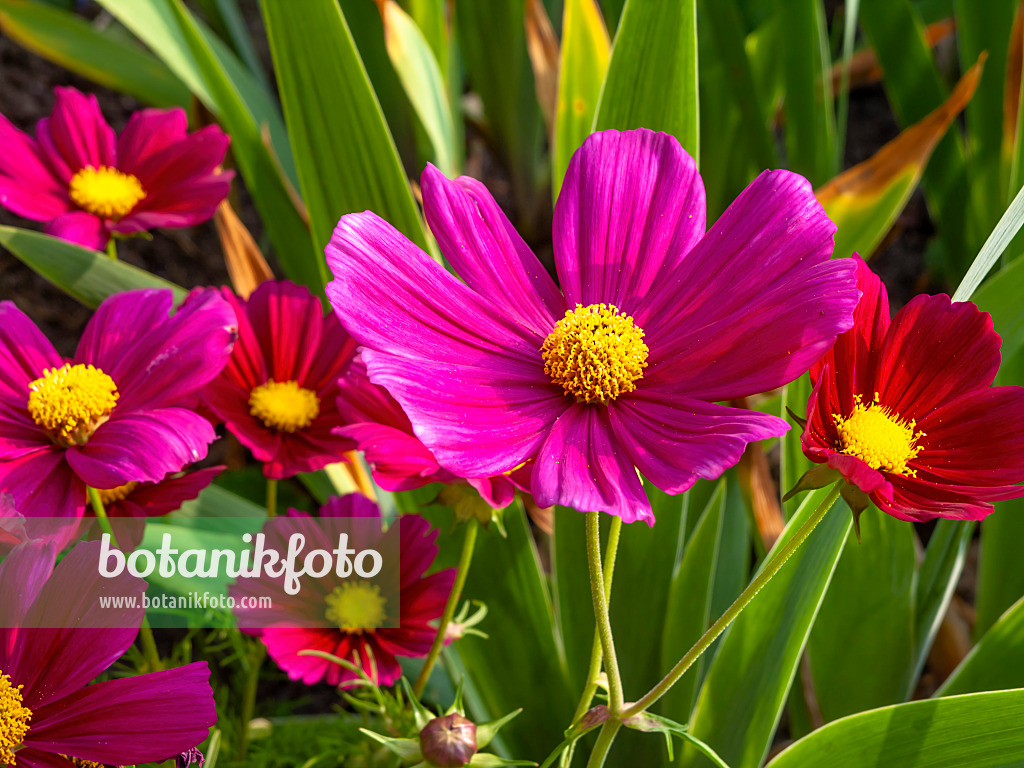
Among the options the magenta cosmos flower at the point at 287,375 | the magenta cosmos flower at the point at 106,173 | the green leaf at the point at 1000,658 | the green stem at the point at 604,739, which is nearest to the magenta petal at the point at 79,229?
the magenta cosmos flower at the point at 106,173

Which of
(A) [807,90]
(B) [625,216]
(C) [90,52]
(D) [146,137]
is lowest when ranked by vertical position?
(B) [625,216]

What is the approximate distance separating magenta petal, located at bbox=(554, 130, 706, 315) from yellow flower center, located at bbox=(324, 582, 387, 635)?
226mm

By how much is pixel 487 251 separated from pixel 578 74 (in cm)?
45

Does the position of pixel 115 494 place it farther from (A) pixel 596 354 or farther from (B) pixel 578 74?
(B) pixel 578 74

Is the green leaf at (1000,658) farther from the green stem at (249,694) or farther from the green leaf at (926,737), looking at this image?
the green stem at (249,694)

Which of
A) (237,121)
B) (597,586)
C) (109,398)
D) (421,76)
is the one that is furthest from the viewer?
(421,76)

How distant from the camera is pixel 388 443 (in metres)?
0.43

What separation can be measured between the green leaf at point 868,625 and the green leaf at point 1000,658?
0.19 feet

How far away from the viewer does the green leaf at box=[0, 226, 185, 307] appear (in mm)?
640

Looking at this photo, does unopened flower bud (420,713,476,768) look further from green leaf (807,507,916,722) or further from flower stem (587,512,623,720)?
green leaf (807,507,916,722)

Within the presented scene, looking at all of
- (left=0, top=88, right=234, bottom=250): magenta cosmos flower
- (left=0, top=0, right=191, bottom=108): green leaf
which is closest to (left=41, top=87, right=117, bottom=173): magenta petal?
(left=0, top=88, right=234, bottom=250): magenta cosmos flower

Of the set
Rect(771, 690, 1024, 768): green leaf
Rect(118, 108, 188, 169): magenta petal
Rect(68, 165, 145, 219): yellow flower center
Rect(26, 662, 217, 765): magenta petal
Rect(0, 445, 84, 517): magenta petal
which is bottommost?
Rect(771, 690, 1024, 768): green leaf

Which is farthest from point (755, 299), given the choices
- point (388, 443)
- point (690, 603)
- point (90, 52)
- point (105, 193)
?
point (90, 52)

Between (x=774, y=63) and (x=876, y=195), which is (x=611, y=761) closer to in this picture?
(x=876, y=195)
